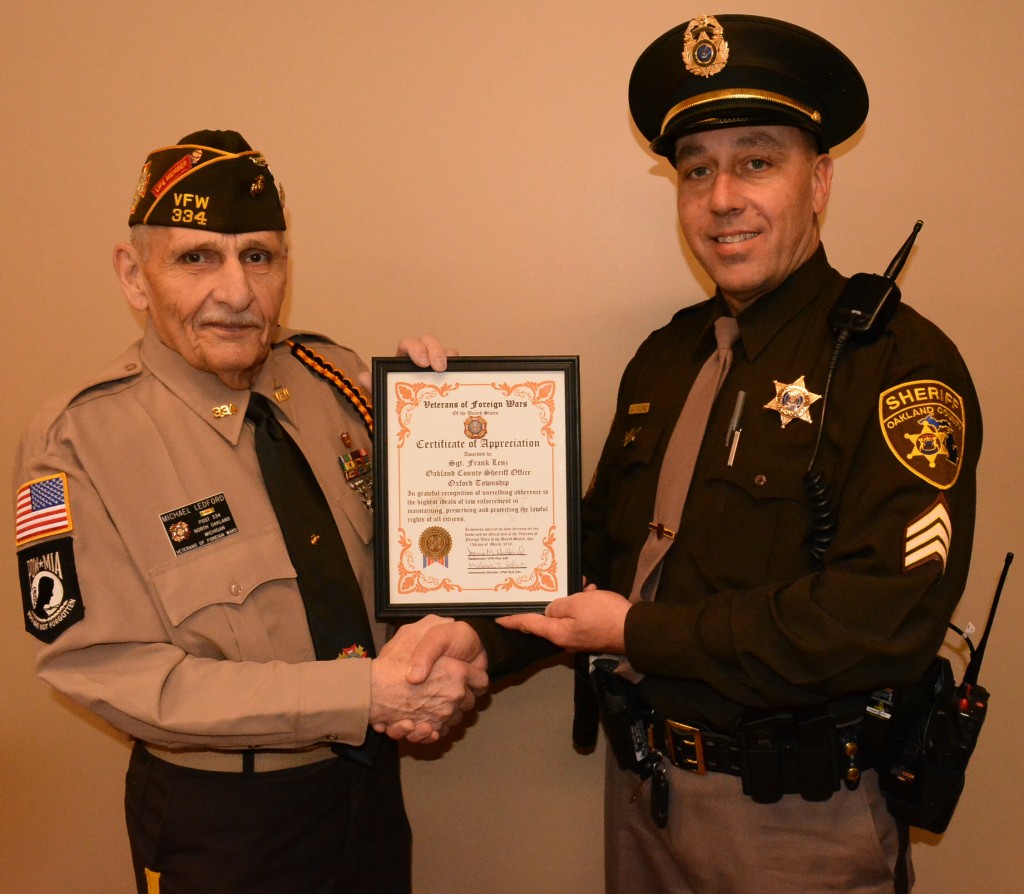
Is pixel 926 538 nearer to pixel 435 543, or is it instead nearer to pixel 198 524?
pixel 435 543

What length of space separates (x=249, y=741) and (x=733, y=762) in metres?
0.99

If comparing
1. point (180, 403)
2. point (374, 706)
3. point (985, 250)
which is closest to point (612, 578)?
point (374, 706)

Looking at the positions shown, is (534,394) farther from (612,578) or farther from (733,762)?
(733,762)

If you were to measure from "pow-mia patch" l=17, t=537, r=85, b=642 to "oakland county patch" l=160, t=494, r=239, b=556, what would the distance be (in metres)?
0.19

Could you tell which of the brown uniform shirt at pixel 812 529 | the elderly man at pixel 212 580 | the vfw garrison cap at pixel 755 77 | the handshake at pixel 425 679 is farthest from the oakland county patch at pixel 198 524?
the vfw garrison cap at pixel 755 77

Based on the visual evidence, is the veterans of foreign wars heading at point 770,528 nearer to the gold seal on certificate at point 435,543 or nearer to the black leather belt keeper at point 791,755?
the black leather belt keeper at point 791,755

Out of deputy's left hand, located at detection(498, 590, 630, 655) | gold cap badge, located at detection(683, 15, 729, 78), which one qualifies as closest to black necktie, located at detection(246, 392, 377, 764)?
deputy's left hand, located at detection(498, 590, 630, 655)

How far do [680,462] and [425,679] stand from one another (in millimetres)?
730

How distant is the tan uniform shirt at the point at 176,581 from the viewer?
1639 millimetres

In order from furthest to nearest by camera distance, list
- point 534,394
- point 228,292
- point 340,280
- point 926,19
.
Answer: point 340,280, point 926,19, point 534,394, point 228,292

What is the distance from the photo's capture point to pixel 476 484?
1912 millimetres

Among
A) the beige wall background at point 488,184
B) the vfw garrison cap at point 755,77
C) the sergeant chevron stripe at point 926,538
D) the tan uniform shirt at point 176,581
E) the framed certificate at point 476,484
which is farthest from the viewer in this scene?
the beige wall background at point 488,184

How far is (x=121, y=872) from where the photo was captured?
2645 millimetres

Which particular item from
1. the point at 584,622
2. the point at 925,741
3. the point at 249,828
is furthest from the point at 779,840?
the point at 249,828
